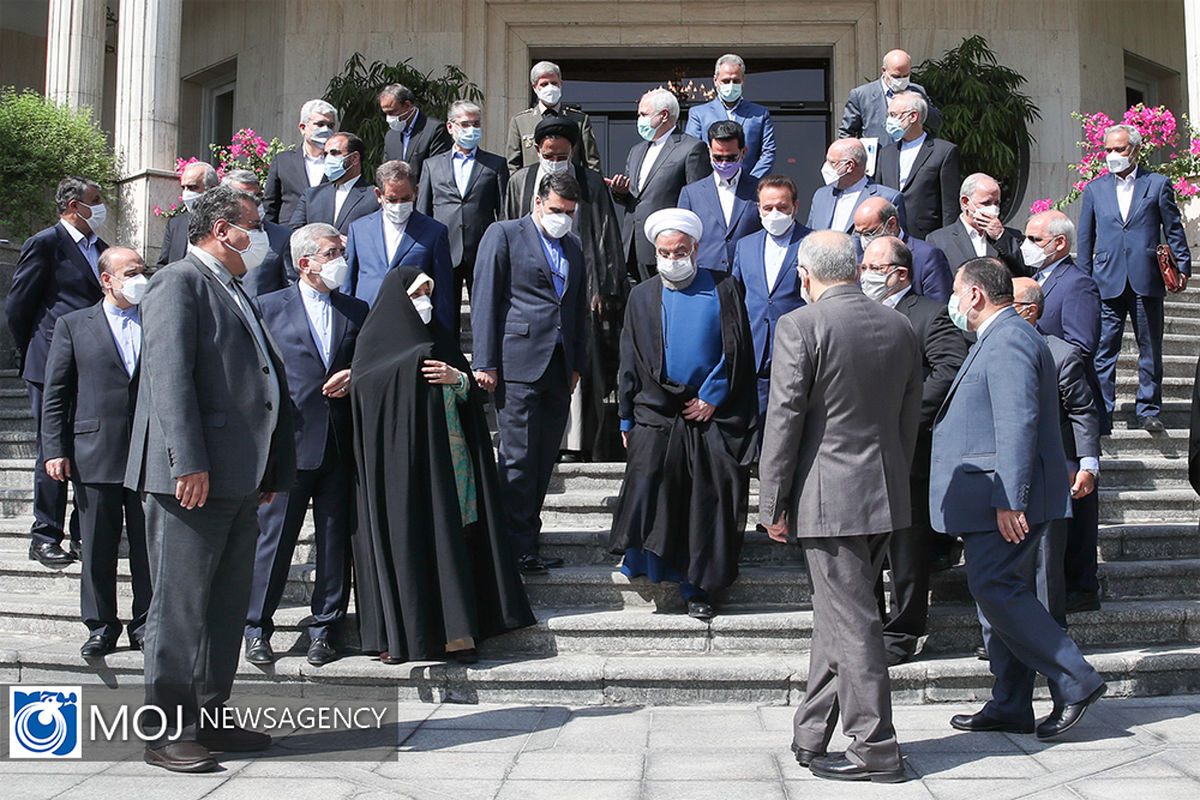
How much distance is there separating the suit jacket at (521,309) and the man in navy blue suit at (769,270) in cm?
96

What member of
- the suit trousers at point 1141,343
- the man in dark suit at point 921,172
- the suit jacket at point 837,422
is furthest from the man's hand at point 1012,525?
the suit trousers at point 1141,343

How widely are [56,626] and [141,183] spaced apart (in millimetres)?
6881

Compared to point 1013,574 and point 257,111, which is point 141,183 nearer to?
point 257,111

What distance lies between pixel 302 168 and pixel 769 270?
3590 mm

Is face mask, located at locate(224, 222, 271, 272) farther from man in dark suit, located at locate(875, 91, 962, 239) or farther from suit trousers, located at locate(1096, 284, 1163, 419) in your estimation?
suit trousers, located at locate(1096, 284, 1163, 419)

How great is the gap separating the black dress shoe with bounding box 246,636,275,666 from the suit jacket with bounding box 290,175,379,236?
304cm

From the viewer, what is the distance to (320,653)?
5586 millimetres

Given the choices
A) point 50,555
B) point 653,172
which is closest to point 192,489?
point 50,555

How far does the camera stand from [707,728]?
501cm

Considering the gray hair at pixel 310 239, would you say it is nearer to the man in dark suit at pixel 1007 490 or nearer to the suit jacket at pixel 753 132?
the man in dark suit at pixel 1007 490

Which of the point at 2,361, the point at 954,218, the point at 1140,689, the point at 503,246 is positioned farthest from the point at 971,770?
the point at 2,361

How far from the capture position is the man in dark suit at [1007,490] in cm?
471

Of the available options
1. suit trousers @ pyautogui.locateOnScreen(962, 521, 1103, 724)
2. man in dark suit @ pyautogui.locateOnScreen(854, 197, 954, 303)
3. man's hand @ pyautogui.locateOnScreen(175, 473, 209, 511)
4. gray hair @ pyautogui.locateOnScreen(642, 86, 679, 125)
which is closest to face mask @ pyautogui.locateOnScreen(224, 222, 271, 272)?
man's hand @ pyautogui.locateOnScreen(175, 473, 209, 511)

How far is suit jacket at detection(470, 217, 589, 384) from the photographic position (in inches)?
251
